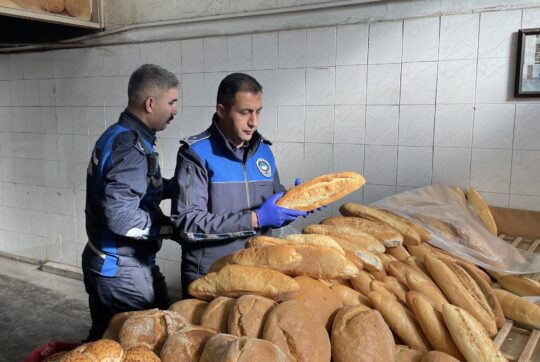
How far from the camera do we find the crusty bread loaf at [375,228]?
1.63 metres

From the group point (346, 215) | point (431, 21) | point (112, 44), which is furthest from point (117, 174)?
point (112, 44)

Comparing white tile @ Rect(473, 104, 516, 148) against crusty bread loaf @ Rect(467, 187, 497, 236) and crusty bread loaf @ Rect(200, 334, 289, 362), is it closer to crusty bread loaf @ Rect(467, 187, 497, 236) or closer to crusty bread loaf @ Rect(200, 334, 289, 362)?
crusty bread loaf @ Rect(467, 187, 497, 236)

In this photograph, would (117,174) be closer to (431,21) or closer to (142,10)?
(431,21)

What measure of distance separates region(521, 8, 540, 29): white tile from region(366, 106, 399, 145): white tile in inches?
31.7

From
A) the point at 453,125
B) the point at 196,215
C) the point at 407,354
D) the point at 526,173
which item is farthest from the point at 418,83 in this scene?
the point at 407,354

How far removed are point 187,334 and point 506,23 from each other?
246 cm

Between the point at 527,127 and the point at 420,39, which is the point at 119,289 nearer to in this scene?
the point at 420,39

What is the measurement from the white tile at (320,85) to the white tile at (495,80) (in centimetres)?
90

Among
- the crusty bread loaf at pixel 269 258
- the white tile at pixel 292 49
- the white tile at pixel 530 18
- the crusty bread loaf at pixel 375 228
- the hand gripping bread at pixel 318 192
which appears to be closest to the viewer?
the crusty bread loaf at pixel 269 258

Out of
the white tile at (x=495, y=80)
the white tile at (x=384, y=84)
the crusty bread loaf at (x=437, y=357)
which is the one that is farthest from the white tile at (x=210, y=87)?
the crusty bread loaf at (x=437, y=357)

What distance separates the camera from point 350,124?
9.80 ft

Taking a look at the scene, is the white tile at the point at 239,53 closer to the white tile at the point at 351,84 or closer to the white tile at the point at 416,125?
the white tile at the point at 351,84

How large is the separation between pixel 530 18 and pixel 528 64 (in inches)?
9.6

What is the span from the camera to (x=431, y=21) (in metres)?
2.66
